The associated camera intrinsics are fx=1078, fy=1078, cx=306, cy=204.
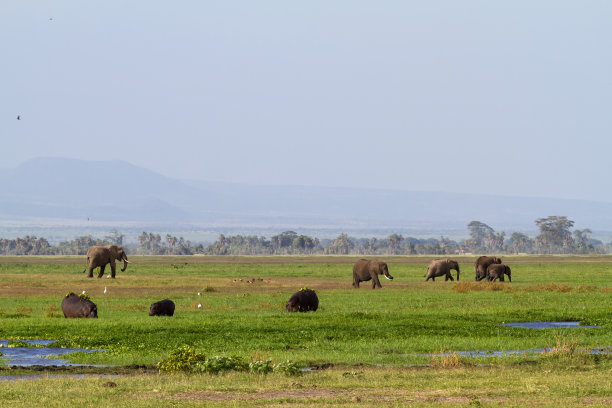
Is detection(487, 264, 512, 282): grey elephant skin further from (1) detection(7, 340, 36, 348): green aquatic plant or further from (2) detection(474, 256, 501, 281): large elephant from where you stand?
(1) detection(7, 340, 36, 348): green aquatic plant

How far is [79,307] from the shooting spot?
38875 mm

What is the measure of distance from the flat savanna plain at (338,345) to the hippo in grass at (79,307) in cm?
60

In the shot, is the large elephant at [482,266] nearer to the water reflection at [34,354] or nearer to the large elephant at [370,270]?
the large elephant at [370,270]

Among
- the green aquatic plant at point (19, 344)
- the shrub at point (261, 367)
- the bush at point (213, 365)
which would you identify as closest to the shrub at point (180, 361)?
the bush at point (213, 365)

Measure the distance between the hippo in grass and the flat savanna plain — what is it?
23.5 inches

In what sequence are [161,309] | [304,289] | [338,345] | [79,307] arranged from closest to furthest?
1. [338,345]
2. [79,307]
3. [161,309]
4. [304,289]

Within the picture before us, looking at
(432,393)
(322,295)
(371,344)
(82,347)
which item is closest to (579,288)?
(322,295)

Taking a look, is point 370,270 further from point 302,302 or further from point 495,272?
point 302,302

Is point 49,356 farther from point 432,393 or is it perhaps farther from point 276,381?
point 432,393

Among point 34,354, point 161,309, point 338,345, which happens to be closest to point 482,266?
point 161,309

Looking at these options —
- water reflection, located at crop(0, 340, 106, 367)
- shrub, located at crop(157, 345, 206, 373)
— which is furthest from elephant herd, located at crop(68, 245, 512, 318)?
shrub, located at crop(157, 345, 206, 373)

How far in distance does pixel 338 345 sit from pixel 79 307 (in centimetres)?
1239

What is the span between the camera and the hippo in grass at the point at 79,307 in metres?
38.7

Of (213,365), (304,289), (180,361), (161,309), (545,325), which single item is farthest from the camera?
(304,289)
